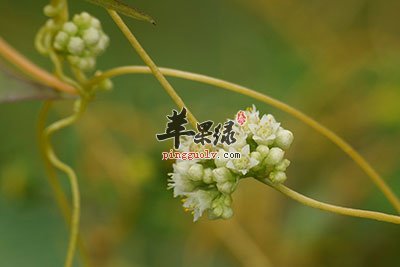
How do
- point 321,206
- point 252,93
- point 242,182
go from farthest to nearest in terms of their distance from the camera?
point 242,182 < point 252,93 < point 321,206

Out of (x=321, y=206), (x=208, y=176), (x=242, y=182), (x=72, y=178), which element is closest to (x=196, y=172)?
(x=208, y=176)

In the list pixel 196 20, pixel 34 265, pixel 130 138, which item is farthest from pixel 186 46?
pixel 34 265

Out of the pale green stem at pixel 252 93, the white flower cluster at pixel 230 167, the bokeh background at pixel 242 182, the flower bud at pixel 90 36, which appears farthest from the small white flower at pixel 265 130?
the bokeh background at pixel 242 182

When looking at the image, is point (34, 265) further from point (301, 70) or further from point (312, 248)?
point (301, 70)

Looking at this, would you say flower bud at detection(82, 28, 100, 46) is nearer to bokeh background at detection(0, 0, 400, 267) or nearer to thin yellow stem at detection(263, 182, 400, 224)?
thin yellow stem at detection(263, 182, 400, 224)

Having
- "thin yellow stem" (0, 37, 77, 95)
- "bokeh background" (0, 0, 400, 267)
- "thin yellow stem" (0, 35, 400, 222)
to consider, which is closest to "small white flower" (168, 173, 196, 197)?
"thin yellow stem" (0, 35, 400, 222)

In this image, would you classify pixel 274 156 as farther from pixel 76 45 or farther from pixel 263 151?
pixel 76 45

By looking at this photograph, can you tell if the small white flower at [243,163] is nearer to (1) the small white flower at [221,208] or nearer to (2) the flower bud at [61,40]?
(1) the small white flower at [221,208]
